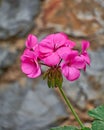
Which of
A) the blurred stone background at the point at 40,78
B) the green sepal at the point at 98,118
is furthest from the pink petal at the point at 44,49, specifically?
the blurred stone background at the point at 40,78

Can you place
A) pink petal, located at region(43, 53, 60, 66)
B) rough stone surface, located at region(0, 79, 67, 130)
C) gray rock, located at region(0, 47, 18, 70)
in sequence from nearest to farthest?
pink petal, located at region(43, 53, 60, 66) → rough stone surface, located at region(0, 79, 67, 130) → gray rock, located at region(0, 47, 18, 70)

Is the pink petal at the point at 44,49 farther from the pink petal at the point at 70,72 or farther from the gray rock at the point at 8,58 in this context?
the gray rock at the point at 8,58

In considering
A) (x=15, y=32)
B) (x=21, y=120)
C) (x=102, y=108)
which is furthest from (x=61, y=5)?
(x=102, y=108)

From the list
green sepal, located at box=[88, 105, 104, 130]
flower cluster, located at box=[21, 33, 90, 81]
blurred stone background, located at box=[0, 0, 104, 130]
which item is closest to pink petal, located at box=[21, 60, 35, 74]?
flower cluster, located at box=[21, 33, 90, 81]

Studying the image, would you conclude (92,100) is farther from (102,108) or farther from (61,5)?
(102,108)

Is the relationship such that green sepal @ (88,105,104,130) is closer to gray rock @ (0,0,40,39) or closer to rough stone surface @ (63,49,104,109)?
rough stone surface @ (63,49,104,109)

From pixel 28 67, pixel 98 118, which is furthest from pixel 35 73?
pixel 98 118

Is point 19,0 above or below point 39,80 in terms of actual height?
above
